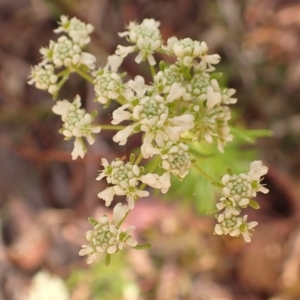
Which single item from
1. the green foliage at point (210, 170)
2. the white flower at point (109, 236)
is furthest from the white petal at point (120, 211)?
the green foliage at point (210, 170)

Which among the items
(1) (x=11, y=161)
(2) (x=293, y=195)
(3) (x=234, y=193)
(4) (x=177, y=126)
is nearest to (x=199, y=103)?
(4) (x=177, y=126)

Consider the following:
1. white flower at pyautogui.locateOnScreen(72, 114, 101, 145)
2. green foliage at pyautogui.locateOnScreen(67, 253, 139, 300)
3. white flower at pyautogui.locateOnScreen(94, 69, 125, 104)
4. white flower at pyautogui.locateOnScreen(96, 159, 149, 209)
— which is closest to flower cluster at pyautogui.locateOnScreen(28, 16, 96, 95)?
white flower at pyautogui.locateOnScreen(94, 69, 125, 104)

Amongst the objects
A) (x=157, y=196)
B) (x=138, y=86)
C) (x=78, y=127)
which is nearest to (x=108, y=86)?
(x=138, y=86)

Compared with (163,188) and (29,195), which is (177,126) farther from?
(29,195)

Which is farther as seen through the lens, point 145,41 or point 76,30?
point 76,30

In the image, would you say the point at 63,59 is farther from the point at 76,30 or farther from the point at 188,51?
the point at 188,51

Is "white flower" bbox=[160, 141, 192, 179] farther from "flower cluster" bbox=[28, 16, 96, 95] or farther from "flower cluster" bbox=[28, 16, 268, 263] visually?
"flower cluster" bbox=[28, 16, 96, 95]
